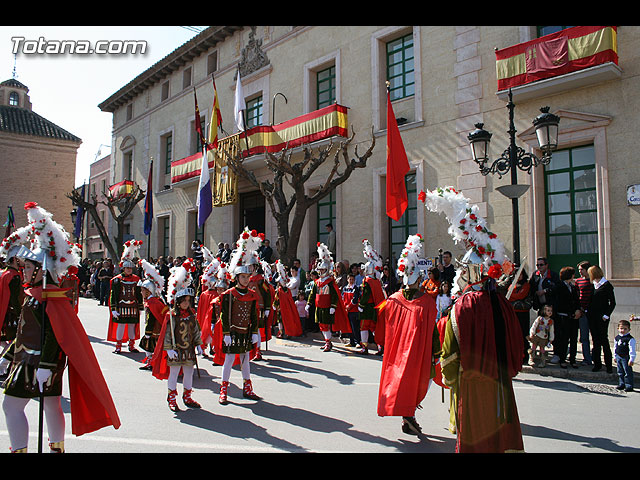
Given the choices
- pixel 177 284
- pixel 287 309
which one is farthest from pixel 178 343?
pixel 287 309

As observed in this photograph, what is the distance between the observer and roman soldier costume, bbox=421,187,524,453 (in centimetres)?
410

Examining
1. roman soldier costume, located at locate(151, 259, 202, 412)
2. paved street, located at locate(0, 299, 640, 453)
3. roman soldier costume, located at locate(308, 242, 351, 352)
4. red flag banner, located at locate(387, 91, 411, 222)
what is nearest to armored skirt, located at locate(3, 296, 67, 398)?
paved street, located at locate(0, 299, 640, 453)

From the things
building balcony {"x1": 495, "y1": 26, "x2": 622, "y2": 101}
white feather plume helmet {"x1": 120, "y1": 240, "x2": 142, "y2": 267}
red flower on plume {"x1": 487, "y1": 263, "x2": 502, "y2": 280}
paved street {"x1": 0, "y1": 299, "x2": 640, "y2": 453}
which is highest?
building balcony {"x1": 495, "y1": 26, "x2": 622, "y2": 101}

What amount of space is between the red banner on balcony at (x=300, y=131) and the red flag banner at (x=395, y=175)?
5.98 meters

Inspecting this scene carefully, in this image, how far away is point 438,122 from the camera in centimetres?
1535

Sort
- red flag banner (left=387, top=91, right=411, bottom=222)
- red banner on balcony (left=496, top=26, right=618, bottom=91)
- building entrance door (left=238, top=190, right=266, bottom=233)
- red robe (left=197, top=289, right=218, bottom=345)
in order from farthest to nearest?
building entrance door (left=238, top=190, right=266, bottom=233)
red banner on balcony (left=496, top=26, right=618, bottom=91)
red flag banner (left=387, top=91, right=411, bottom=222)
red robe (left=197, top=289, right=218, bottom=345)

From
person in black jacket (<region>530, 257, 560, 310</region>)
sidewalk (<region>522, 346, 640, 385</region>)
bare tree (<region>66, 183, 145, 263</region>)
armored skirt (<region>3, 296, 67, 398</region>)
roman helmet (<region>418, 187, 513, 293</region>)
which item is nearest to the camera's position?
armored skirt (<region>3, 296, 67, 398</region>)

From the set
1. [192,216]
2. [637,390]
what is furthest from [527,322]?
[192,216]

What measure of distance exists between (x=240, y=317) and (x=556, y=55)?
10.4 m

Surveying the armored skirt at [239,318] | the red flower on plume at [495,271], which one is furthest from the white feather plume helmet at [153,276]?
the red flower on plume at [495,271]

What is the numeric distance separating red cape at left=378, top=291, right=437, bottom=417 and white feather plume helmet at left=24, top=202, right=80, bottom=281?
3.31 m

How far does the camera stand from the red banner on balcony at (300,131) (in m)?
17.2

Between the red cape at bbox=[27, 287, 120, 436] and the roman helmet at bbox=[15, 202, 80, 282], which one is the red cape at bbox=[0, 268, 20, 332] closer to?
the roman helmet at bbox=[15, 202, 80, 282]
